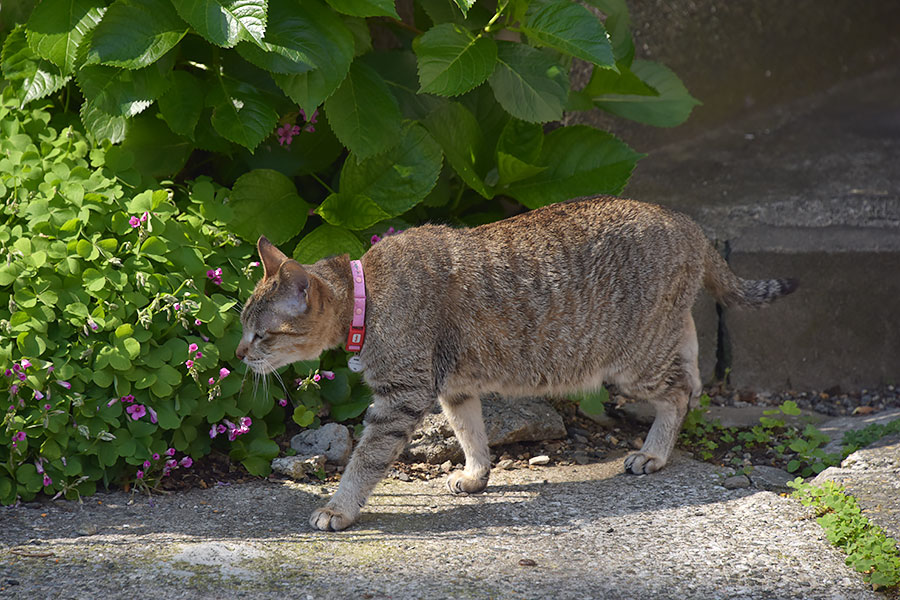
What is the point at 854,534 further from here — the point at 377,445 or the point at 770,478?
the point at 377,445

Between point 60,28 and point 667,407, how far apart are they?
3155 mm

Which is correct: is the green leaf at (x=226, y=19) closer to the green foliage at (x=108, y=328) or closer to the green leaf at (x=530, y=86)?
the green foliage at (x=108, y=328)

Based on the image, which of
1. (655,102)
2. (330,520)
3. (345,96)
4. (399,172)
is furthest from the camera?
(655,102)

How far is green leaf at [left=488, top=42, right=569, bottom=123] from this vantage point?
4414mm

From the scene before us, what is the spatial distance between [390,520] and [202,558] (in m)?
0.82

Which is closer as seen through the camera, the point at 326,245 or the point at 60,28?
the point at 60,28

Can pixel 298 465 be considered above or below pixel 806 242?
below

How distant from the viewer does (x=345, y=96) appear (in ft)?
14.4

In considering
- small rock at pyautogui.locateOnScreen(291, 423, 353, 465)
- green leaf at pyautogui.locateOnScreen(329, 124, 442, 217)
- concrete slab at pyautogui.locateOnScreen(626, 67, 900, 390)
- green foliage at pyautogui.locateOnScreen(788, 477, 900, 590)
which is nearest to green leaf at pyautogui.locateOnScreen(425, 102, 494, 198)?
green leaf at pyautogui.locateOnScreen(329, 124, 442, 217)

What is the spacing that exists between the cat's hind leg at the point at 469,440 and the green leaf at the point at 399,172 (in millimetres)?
934

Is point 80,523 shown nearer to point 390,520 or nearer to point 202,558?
point 202,558

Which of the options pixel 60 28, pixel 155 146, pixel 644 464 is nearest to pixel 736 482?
pixel 644 464

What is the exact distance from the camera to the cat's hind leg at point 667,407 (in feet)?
14.1

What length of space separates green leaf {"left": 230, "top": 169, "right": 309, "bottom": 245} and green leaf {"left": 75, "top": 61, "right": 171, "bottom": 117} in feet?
1.77
